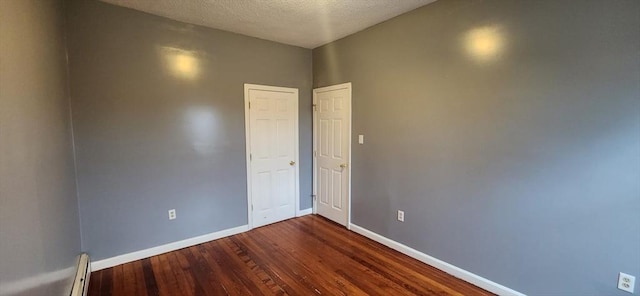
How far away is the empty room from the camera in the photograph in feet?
5.37

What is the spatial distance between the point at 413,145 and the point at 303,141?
5.89 ft

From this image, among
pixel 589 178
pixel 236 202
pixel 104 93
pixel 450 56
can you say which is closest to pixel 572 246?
pixel 589 178

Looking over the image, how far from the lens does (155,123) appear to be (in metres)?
2.85

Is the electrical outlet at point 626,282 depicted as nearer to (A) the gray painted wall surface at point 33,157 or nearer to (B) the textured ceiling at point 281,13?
(B) the textured ceiling at point 281,13

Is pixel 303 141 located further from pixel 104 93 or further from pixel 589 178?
pixel 589 178

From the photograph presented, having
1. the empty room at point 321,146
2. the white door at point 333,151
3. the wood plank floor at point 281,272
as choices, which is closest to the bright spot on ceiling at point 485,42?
the empty room at point 321,146

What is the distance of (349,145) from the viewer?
3545mm

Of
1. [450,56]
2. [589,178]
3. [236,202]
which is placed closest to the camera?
[589,178]

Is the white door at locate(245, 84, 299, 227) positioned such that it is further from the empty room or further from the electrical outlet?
the electrical outlet

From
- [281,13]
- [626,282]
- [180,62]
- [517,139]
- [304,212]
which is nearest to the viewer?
[626,282]

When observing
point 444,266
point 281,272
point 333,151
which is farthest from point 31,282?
point 333,151

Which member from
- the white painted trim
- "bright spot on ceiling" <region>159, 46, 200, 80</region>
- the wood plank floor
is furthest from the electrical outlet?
"bright spot on ceiling" <region>159, 46, 200, 80</region>

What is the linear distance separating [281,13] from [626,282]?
11.4 feet

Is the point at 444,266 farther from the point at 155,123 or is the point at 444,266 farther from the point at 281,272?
the point at 155,123
